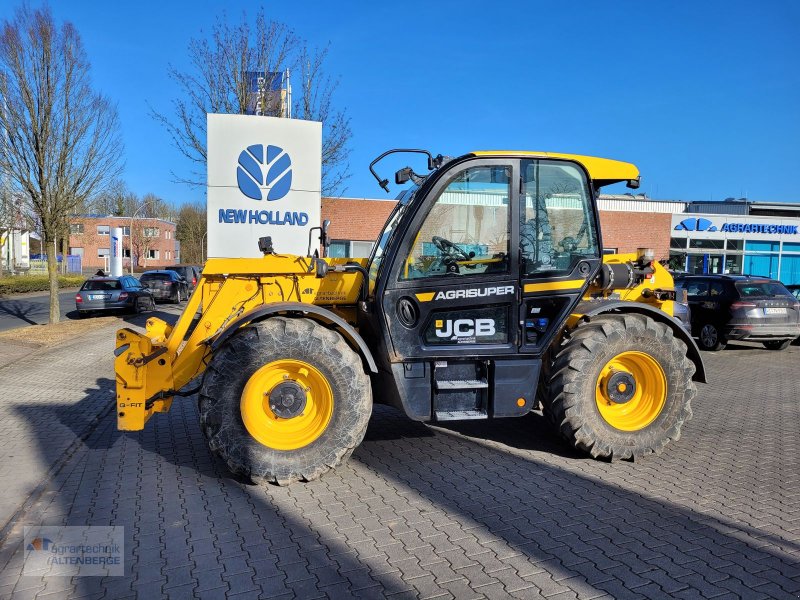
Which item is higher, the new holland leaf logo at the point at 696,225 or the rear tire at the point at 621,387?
the new holland leaf logo at the point at 696,225

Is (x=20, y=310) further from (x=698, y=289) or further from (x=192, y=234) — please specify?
(x=192, y=234)

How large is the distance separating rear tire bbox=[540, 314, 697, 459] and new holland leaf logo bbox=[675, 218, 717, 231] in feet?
101

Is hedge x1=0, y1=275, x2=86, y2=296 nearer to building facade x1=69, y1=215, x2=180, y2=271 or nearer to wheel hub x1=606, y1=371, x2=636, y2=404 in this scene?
building facade x1=69, y1=215, x2=180, y2=271

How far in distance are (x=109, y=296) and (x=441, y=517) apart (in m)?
19.1

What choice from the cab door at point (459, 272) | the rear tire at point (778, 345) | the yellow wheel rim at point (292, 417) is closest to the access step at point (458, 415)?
the cab door at point (459, 272)

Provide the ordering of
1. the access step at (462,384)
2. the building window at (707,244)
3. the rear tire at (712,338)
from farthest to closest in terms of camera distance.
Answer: the building window at (707,244) < the rear tire at (712,338) < the access step at (462,384)

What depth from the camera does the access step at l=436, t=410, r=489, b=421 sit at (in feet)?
16.0

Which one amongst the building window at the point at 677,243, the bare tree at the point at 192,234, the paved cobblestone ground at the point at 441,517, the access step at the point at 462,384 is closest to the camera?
the paved cobblestone ground at the point at 441,517

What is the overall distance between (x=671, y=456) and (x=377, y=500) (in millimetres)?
2847

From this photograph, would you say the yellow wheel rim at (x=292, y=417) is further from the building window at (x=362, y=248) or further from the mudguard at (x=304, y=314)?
the building window at (x=362, y=248)

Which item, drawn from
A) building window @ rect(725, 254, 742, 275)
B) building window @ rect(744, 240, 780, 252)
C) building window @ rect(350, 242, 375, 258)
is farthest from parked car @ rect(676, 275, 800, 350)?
building window @ rect(744, 240, 780, 252)

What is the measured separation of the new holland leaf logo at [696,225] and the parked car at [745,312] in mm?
21339

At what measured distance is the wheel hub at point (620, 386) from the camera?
5.21 m

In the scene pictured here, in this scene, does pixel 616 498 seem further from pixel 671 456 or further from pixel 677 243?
pixel 677 243
